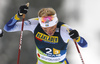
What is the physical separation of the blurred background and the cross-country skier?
209 centimetres

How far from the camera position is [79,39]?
234 centimetres

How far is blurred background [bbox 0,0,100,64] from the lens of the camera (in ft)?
15.2

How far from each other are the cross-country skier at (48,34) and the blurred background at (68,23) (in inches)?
82.2

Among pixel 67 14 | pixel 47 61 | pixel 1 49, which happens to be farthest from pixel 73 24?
pixel 47 61

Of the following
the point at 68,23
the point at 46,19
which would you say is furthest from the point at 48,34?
the point at 68,23

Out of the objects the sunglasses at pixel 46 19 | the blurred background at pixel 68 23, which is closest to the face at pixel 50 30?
the sunglasses at pixel 46 19

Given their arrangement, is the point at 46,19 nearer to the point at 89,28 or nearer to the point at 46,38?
the point at 46,38

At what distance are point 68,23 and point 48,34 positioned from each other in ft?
8.54

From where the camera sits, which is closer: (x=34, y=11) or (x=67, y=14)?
(x=34, y=11)

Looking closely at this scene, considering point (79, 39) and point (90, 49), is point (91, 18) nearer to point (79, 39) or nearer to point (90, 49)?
point (90, 49)

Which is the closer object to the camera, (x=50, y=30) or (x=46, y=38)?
(x=50, y=30)

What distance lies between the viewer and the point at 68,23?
4.99m

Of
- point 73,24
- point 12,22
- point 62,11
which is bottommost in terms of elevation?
point 73,24

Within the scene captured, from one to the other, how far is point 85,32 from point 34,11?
5.02 ft
